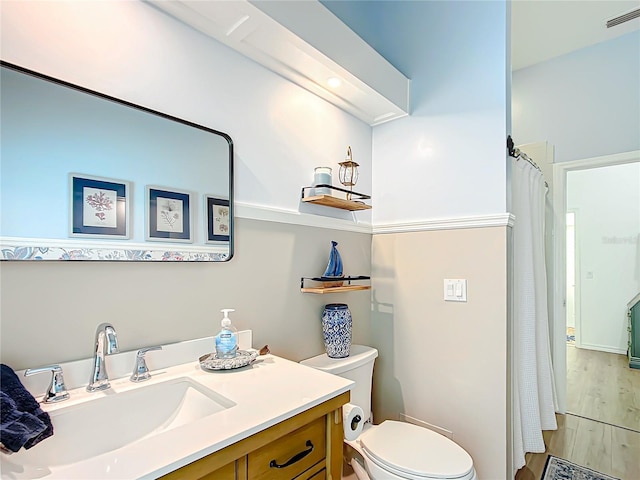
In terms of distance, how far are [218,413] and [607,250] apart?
5568 mm

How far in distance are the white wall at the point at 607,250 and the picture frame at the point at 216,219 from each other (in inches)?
197

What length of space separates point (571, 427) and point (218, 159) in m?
3.10

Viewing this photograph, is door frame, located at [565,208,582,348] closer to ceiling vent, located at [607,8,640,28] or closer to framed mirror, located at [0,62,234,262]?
ceiling vent, located at [607,8,640,28]

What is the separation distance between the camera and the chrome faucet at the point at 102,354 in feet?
3.19

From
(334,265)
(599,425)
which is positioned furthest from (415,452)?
(599,425)

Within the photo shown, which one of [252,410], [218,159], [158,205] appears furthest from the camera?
[218,159]

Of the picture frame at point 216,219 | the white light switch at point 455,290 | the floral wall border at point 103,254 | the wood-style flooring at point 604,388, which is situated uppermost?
the picture frame at point 216,219

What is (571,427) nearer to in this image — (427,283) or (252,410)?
(427,283)

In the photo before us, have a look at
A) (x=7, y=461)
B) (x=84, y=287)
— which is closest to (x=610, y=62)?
(x=84, y=287)

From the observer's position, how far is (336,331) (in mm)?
1699

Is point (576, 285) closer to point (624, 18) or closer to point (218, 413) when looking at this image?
point (624, 18)

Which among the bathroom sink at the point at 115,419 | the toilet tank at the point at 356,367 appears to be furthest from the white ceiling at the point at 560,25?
the bathroom sink at the point at 115,419

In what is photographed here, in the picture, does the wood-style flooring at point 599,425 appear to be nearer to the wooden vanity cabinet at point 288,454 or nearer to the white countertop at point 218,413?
the wooden vanity cabinet at point 288,454

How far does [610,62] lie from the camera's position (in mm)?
2953
